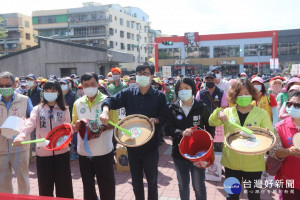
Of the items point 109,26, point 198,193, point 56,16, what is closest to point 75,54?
point 198,193

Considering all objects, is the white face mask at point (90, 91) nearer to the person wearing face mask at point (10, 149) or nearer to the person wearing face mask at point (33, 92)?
the person wearing face mask at point (10, 149)

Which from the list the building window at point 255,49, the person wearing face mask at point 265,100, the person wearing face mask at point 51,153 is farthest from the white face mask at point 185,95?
the building window at point 255,49

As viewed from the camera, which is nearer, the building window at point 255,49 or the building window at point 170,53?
the building window at point 255,49

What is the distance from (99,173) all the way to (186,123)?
1.36 meters

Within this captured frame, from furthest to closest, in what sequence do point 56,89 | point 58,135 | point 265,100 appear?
point 265,100 → point 56,89 → point 58,135

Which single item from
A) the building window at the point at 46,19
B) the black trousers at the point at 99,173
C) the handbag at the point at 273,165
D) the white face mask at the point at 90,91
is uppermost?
the building window at the point at 46,19

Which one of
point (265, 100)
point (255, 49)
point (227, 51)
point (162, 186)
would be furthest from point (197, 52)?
point (162, 186)

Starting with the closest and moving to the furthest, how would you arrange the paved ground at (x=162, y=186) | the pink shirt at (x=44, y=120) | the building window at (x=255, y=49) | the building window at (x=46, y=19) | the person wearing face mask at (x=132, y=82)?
the pink shirt at (x=44, y=120) → the paved ground at (x=162, y=186) → the person wearing face mask at (x=132, y=82) → the building window at (x=255, y=49) → the building window at (x=46, y=19)

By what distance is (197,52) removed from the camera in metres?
47.2

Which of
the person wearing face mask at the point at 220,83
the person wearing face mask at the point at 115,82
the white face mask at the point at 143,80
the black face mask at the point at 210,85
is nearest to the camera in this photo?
the white face mask at the point at 143,80

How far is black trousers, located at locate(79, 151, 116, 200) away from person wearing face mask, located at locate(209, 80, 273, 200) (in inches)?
59.1

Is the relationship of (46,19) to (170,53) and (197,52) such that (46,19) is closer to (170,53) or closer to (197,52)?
(170,53)

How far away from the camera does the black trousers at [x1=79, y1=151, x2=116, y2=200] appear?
3229mm

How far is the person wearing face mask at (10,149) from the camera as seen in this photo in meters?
3.38
